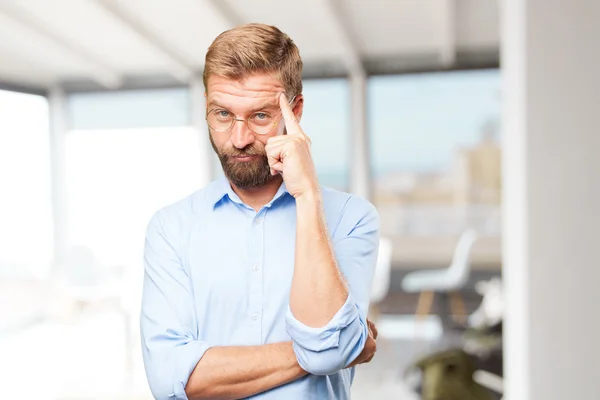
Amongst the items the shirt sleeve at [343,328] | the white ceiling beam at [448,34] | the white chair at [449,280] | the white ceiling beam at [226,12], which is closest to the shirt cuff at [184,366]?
the shirt sleeve at [343,328]

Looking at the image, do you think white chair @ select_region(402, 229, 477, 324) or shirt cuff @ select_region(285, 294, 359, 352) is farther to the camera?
white chair @ select_region(402, 229, 477, 324)

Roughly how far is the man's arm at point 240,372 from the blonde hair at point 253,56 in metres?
0.34

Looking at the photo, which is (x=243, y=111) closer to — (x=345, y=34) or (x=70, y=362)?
(x=70, y=362)

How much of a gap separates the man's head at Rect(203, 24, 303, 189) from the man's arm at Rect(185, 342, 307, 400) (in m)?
0.24

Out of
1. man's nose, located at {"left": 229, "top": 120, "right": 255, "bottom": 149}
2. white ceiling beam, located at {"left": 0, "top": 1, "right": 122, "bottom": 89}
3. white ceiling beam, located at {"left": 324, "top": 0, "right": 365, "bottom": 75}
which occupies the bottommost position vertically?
man's nose, located at {"left": 229, "top": 120, "right": 255, "bottom": 149}

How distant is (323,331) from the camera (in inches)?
33.0

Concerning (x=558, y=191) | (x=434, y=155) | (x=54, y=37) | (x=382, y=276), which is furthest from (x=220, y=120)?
(x=434, y=155)

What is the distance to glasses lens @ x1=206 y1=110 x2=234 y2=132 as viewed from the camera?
2.96ft

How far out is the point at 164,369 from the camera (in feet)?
2.96

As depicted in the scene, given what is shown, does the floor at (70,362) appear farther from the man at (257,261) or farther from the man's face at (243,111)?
the man's face at (243,111)

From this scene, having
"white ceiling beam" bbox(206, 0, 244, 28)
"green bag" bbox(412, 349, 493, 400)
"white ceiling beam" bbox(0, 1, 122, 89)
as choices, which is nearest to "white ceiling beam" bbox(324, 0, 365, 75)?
"white ceiling beam" bbox(206, 0, 244, 28)

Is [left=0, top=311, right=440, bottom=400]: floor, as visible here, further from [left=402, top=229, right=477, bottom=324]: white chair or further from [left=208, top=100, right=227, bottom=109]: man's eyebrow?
[left=402, top=229, right=477, bottom=324]: white chair

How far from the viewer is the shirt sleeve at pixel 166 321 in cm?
90

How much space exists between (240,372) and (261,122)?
0.32m
